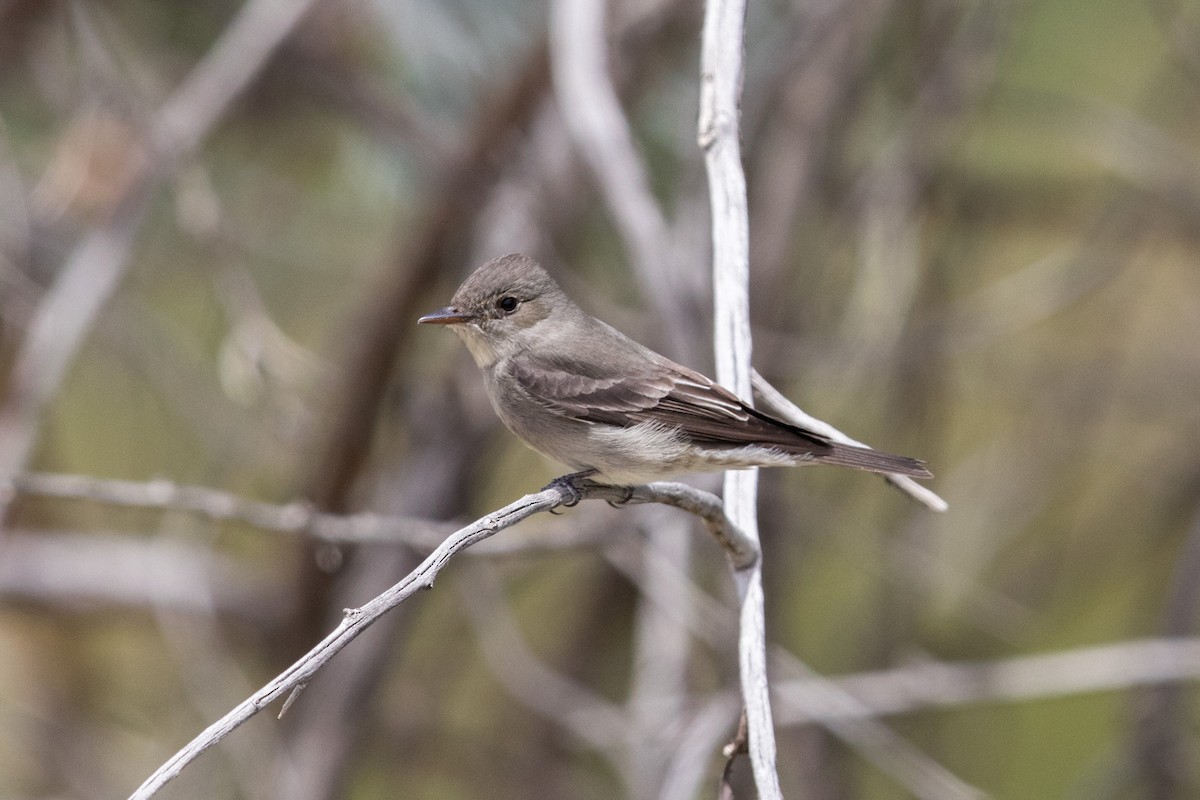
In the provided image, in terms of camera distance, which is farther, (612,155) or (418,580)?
(612,155)

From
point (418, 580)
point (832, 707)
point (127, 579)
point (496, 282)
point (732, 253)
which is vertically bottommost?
point (418, 580)

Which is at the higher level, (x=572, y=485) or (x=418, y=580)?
(x=572, y=485)

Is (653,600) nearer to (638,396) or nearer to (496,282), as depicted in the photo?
(638,396)

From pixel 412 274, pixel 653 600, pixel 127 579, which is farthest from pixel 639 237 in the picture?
pixel 127 579

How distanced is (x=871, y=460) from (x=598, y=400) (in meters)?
0.65

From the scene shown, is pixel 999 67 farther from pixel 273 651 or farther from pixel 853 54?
pixel 273 651

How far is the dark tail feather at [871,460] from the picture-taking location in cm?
240

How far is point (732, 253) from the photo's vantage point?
2211mm

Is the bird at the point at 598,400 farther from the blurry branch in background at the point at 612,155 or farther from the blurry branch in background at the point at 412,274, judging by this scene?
the blurry branch in background at the point at 412,274


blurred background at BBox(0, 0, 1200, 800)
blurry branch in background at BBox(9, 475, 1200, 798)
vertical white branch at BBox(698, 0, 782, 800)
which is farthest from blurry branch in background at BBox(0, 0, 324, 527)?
vertical white branch at BBox(698, 0, 782, 800)

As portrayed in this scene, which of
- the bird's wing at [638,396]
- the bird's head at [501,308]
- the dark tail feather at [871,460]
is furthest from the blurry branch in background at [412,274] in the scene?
the dark tail feather at [871,460]

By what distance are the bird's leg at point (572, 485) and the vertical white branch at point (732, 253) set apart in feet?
0.90

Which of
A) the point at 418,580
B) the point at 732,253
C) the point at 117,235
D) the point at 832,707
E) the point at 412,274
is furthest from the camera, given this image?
the point at 412,274

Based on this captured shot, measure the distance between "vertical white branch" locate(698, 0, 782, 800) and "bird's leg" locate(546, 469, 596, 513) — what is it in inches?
10.8
